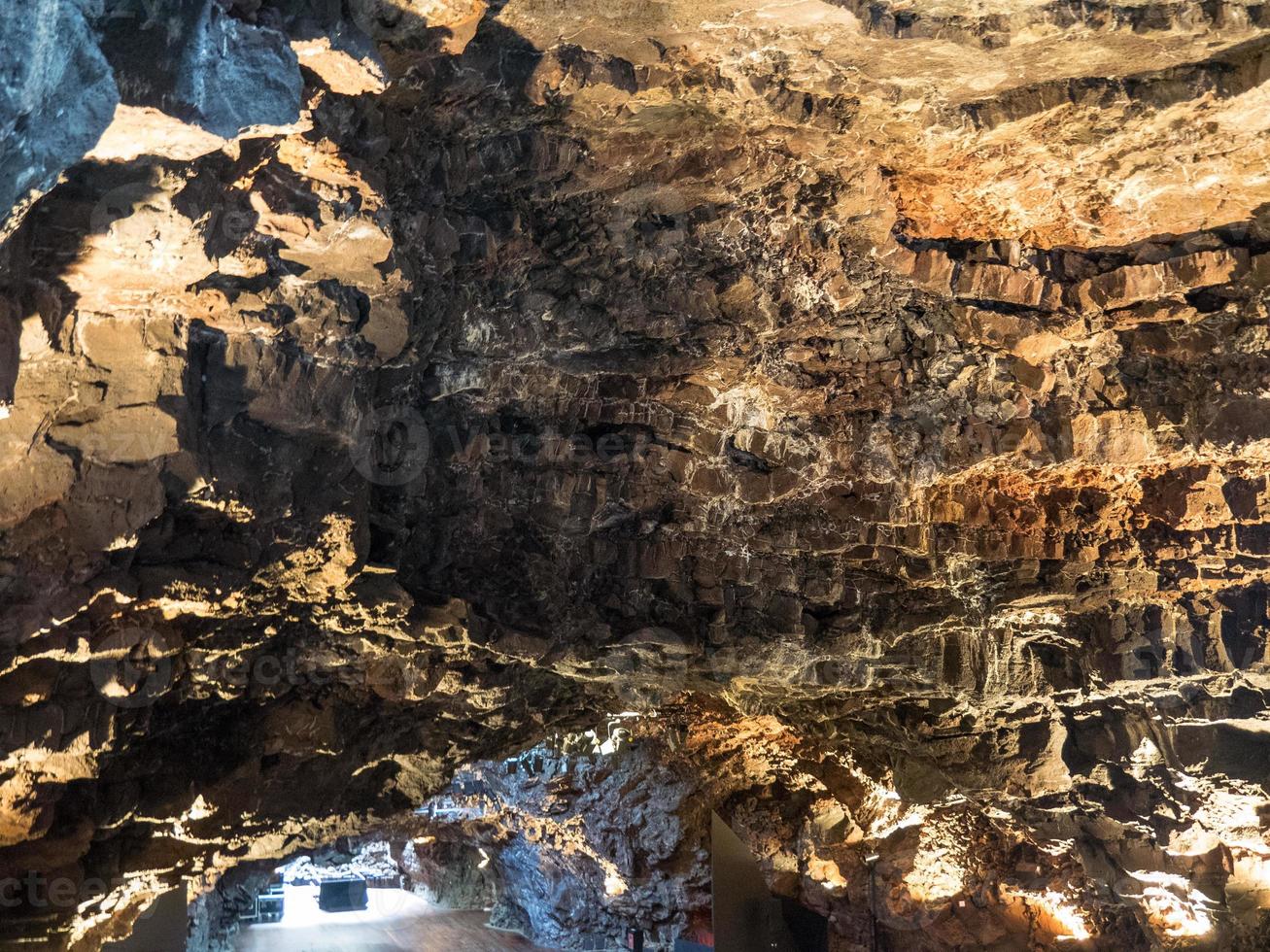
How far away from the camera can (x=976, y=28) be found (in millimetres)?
4117

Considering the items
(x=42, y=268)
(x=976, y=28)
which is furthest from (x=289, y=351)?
(x=976, y=28)

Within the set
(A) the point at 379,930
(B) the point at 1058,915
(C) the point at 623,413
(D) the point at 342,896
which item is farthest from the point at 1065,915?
(D) the point at 342,896

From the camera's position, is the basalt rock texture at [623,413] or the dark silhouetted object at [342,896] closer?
the basalt rock texture at [623,413]

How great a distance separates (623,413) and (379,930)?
510 inches

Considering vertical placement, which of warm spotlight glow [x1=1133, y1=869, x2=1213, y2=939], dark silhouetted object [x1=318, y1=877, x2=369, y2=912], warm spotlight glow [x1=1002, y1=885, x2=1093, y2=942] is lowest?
dark silhouetted object [x1=318, y1=877, x2=369, y2=912]

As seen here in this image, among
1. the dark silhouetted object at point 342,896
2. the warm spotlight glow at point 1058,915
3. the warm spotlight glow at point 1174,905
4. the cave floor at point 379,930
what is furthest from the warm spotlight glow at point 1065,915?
the dark silhouetted object at point 342,896

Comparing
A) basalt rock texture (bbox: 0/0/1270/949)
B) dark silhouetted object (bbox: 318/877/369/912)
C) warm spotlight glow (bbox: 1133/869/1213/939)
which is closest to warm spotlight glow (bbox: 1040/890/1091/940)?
basalt rock texture (bbox: 0/0/1270/949)

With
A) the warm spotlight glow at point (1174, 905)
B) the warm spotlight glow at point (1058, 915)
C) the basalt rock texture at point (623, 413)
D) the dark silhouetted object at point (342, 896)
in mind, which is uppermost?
the basalt rock texture at point (623, 413)

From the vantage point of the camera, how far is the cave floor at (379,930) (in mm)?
14188

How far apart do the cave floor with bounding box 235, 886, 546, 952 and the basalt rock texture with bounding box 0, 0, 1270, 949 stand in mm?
7589

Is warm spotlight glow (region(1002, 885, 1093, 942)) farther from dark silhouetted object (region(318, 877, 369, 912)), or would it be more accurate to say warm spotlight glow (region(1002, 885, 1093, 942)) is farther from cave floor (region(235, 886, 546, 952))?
dark silhouetted object (region(318, 877, 369, 912))

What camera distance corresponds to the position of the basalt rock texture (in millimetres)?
3996

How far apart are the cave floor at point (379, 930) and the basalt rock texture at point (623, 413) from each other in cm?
759

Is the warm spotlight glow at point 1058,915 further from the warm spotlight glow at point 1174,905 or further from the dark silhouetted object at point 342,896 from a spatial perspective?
the dark silhouetted object at point 342,896
